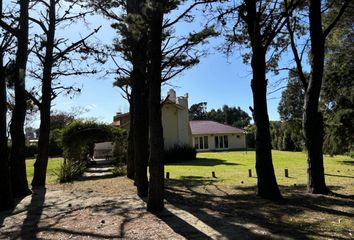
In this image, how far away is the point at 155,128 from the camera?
9703 mm

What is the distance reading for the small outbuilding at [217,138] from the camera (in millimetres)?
58219

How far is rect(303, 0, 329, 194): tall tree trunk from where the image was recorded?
489 inches

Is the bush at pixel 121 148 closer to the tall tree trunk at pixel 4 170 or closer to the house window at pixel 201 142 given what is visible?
the tall tree trunk at pixel 4 170

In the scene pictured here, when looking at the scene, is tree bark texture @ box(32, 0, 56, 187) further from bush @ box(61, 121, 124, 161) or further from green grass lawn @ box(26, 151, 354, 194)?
bush @ box(61, 121, 124, 161)

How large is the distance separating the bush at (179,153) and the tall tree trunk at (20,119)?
22.3 meters

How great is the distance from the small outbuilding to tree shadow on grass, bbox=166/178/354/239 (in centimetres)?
4439

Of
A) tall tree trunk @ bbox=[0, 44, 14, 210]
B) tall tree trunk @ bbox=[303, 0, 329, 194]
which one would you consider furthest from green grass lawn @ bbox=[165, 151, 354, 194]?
tall tree trunk @ bbox=[0, 44, 14, 210]

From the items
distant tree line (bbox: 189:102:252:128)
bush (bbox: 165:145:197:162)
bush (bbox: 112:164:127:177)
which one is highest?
distant tree line (bbox: 189:102:252:128)

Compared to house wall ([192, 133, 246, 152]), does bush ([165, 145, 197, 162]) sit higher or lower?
lower

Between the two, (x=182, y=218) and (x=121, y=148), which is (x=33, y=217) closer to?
(x=182, y=218)

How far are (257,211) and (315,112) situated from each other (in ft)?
14.7

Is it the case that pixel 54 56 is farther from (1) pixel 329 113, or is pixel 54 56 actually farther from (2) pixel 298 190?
(1) pixel 329 113

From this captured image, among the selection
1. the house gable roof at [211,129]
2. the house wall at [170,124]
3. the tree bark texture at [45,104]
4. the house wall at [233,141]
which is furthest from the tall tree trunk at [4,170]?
the house wall at [233,141]

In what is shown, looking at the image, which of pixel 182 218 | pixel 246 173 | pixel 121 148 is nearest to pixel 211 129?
pixel 121 148
